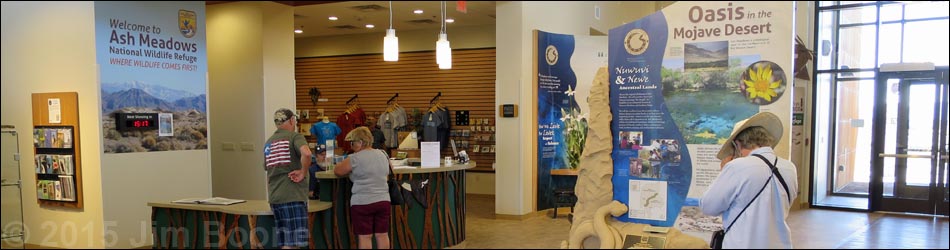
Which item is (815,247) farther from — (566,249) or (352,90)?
(352,90)

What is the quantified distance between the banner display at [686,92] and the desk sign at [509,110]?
10.8 feet

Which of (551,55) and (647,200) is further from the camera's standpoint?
(551,55)

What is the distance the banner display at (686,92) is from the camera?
2.27 metres

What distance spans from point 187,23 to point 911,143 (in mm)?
7067

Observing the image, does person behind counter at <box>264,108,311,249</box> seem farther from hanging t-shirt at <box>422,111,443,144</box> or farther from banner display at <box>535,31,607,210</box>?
banner display at <box>535,31,607,210</box>

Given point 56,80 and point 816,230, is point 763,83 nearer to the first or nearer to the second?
point 816,230

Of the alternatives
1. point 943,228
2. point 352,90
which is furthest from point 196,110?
point 943,228

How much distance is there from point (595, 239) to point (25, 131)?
449cm

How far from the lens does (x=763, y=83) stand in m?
2.27

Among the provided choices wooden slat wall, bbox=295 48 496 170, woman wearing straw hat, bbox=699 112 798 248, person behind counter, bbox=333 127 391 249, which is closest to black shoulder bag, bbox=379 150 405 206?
person behind counter, bbox=333 127 391 249

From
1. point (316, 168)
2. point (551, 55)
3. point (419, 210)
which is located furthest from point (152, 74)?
point (551, 55)

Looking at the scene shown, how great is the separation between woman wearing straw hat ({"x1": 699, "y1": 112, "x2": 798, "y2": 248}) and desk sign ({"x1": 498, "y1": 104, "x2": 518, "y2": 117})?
387 centimetres

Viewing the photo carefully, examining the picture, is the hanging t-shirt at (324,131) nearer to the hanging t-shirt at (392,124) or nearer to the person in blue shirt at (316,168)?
the hanging t-shirt at (392,124)

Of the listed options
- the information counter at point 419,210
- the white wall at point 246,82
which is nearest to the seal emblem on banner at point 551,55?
the information counter at point 419,210
